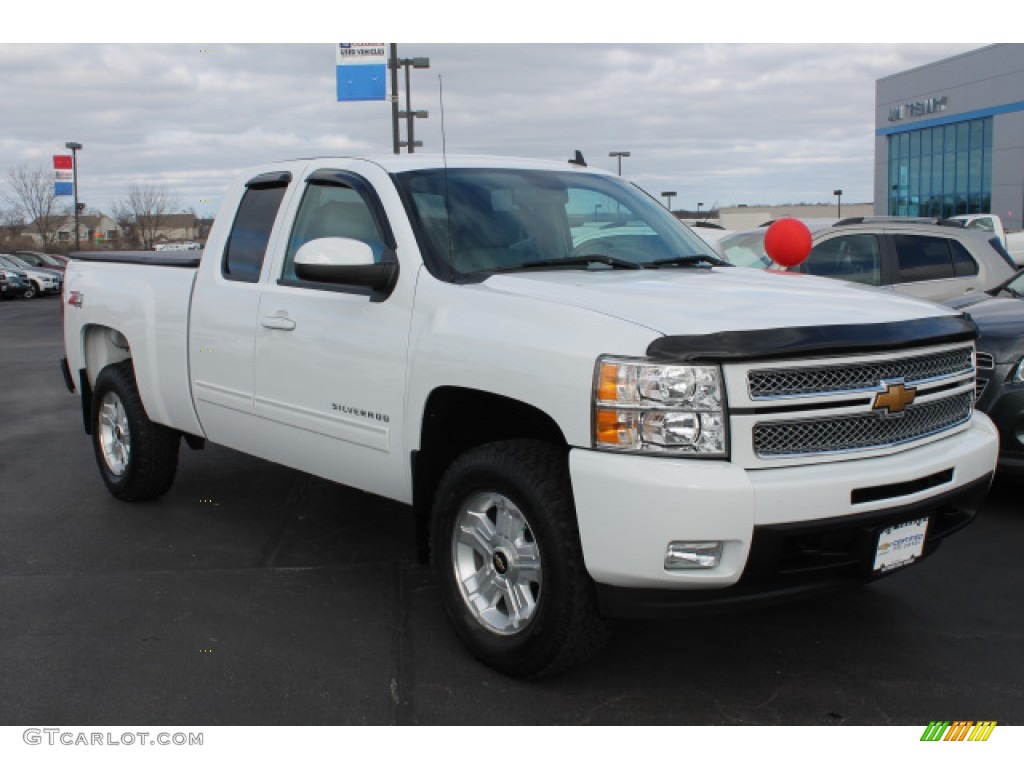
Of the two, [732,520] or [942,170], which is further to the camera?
[942,170]

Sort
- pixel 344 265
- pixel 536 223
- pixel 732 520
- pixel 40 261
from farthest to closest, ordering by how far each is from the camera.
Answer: pixel 40 261, pixel 536 223, pixel 344 265, pixel 732 520

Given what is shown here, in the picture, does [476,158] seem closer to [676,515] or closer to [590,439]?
[590,439]

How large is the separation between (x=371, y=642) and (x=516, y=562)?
0.83 metres

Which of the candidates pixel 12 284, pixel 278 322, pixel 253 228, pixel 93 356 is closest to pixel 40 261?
pixel 12 284

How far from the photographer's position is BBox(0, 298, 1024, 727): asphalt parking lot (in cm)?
366

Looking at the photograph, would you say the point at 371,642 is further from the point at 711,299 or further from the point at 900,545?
the point at 900,545

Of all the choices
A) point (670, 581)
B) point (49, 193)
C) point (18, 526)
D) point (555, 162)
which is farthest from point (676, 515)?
point (49, 193)

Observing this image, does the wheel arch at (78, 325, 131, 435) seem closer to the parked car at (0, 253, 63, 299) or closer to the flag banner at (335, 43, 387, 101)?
the flag banner at (335, 43, 387, 101)

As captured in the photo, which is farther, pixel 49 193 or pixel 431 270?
pixel 49 193

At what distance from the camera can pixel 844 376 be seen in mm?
3568

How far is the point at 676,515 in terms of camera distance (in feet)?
10.8

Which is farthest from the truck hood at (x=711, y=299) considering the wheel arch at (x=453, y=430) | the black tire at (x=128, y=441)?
the black tire at (x=128, y=441)

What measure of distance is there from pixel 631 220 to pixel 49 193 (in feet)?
233
